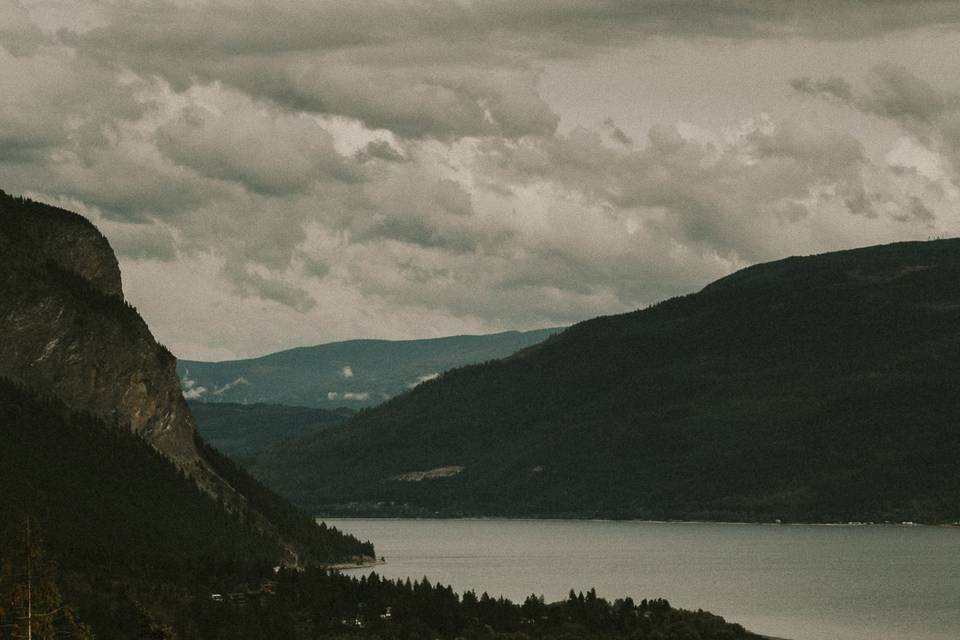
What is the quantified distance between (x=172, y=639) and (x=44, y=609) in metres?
7.65

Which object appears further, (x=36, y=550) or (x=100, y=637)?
(x=100, y=637)

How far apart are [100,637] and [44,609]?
307 feet

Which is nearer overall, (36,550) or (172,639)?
(36,550)

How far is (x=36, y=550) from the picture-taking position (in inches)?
3802

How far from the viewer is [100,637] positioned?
194500 mm

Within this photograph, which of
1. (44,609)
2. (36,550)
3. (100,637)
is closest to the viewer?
(36,550)

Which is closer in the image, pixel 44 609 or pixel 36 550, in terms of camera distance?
pixel 36 550

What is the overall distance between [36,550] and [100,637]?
102 meters

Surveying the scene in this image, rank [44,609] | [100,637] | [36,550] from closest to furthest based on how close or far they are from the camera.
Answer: [36,550] < [44,609] < [100,637]

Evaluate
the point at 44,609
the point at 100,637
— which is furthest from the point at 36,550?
the point at 100,637

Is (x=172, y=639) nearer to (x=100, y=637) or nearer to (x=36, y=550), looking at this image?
(x=36, y=550)

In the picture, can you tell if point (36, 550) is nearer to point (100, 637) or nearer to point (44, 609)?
point (44, 609)

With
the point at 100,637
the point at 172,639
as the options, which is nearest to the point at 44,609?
the point at 172,639

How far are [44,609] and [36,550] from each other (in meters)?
8.68
